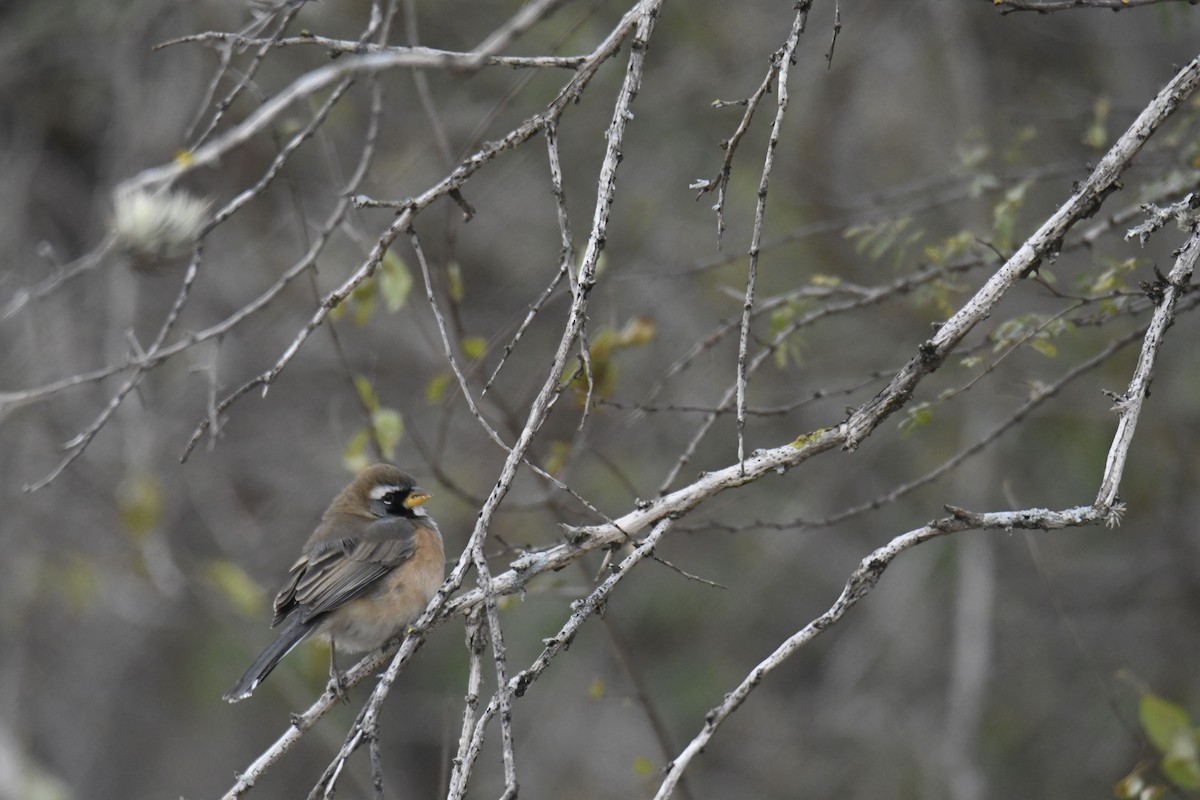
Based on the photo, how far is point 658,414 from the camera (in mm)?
8305

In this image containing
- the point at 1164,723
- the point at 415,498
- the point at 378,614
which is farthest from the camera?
the point at 415,498

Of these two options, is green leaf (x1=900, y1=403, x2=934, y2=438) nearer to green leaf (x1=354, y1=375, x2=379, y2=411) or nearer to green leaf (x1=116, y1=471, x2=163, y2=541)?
green leaf (x1=354, y1=375, x2=379, y2=411)

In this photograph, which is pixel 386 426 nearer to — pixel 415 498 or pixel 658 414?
pixel 415 498

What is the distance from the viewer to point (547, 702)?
1038cm

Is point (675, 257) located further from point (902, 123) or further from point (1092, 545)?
point (1092, 545)

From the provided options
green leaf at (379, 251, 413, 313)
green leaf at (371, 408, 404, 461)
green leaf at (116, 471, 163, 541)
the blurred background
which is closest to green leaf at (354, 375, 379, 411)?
green leaf at (371, 408, 404, 461)

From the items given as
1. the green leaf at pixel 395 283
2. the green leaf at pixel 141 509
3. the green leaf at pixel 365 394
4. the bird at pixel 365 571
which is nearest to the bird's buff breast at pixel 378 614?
the bird at pixel 365 571

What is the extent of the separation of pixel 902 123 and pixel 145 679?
8.67m

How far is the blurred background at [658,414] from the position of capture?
7527mm

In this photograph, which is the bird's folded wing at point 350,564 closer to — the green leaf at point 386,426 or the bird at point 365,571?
the bird at point 365,571

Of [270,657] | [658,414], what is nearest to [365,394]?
[270,657]

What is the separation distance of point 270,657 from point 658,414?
3836 mm

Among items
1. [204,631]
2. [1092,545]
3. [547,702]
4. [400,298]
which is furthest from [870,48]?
[204,631]

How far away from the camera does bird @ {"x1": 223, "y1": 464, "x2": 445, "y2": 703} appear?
218 inches
